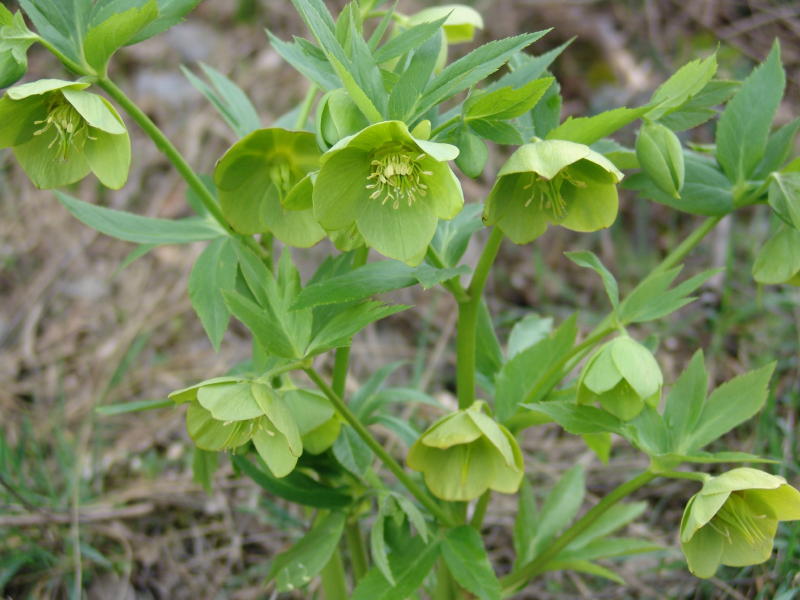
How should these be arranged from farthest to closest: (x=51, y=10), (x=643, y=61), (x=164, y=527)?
(x=643, y=61) < (x=164, y=527) < (x=51, y=10)

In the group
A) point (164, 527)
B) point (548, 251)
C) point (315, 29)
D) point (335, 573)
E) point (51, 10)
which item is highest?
point (51, 10)

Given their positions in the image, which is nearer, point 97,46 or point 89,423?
point 97,46

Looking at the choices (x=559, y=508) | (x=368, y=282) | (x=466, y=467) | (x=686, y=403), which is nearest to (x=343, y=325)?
(x=368, y=282)

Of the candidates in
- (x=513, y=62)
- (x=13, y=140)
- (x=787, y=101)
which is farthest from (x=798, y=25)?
(x=13, y=140)

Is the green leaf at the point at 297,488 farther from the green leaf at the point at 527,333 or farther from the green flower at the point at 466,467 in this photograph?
the green leaf at the point at 527,333

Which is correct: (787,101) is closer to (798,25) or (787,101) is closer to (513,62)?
(798,25)

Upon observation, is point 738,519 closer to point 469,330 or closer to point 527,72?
point 469,330

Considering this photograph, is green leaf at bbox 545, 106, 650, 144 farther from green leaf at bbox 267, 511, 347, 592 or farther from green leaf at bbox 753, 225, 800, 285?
green leaf at bbox 267, 511, 347, 592
